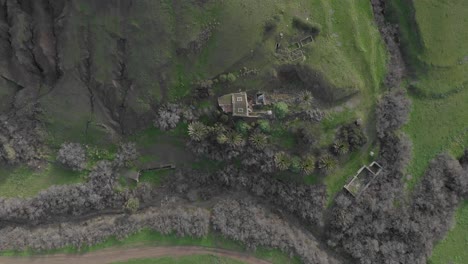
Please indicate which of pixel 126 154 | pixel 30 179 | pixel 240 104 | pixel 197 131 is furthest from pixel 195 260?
pixel 30 179

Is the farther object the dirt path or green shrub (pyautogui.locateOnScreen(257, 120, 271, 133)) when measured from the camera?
the dirt path

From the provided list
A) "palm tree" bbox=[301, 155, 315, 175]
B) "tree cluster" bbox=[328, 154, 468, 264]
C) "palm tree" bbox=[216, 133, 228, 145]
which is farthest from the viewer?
"tree cluster" bbox=[328, 154, 468, 264]

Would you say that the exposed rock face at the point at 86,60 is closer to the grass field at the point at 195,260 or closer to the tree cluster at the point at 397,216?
the grass field at the point at 195,260

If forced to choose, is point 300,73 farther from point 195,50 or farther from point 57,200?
Result: point 57,200

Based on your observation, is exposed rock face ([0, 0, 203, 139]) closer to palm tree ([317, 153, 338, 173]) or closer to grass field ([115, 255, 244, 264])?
grass field ([115, 255, 244, 264])

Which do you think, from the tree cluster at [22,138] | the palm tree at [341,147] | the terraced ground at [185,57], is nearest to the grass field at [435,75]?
the terraced ground at [185,57]

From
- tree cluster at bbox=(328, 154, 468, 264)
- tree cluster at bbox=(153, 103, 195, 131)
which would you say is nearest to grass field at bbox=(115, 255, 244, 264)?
tree cluster at bbox=(328, 154, 468, 264)

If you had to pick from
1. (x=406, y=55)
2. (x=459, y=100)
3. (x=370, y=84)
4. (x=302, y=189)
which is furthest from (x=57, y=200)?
(x=459, y=100)
